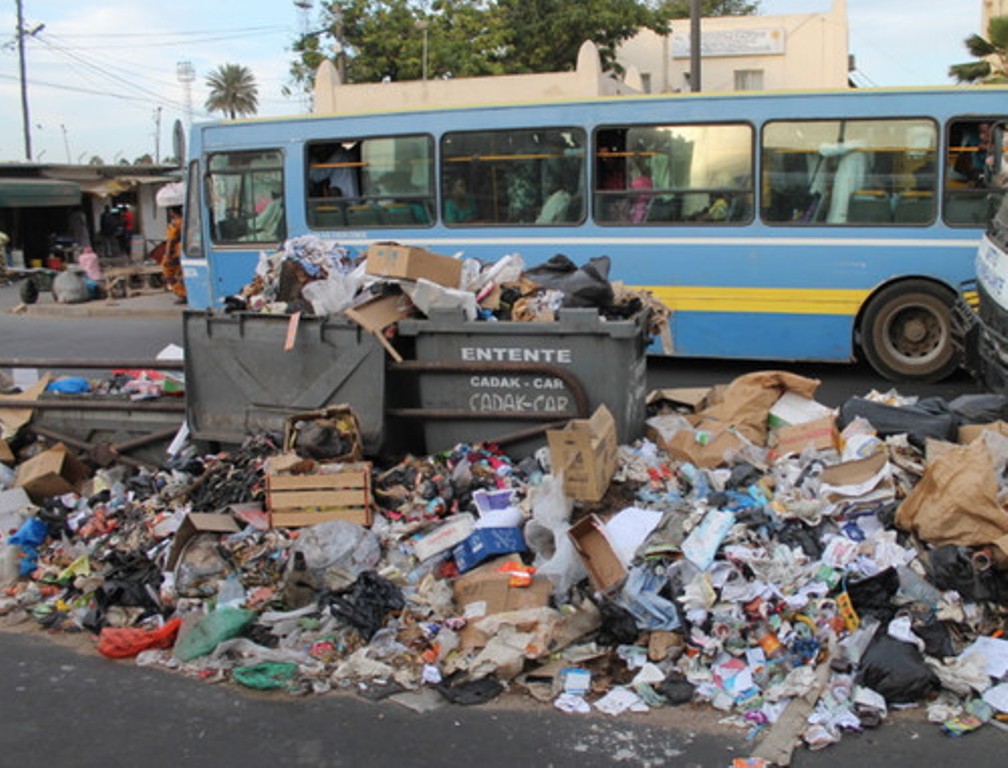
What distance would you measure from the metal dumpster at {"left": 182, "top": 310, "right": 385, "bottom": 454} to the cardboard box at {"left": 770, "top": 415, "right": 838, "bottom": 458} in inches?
91.4

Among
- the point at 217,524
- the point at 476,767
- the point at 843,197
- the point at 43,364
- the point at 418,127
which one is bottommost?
the point at 476,767

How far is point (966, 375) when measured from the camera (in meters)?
10.0

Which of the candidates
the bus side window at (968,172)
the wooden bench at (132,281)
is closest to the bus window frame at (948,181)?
the bus side window at (968,172)

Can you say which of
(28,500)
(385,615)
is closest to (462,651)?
(385,615)

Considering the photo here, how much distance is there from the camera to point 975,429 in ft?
18.1

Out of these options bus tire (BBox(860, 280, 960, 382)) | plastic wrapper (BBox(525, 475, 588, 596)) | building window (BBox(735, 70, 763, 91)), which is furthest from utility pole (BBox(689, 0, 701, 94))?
plastic wrapper (BBox(525, 475, 588, 596))

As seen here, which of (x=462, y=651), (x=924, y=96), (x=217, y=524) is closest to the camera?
(x=462, y=651)

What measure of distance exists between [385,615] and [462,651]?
1.48 feet

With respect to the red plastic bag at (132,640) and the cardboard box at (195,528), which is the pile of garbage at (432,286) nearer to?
the cardboard box at (195,528)

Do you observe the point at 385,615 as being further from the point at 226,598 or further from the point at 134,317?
the point at 134,317

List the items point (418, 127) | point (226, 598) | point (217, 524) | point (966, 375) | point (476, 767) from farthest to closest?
point (418, 127), point (966, 375), point (217, 524), point (226, 598), point (476, 767)

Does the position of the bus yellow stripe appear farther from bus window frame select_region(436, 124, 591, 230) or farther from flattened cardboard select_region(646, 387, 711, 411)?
flattened cardboard select_region(646, 387, 711, 411)

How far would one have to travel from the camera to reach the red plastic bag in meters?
4.46

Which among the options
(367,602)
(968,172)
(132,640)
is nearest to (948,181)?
(968,172)
